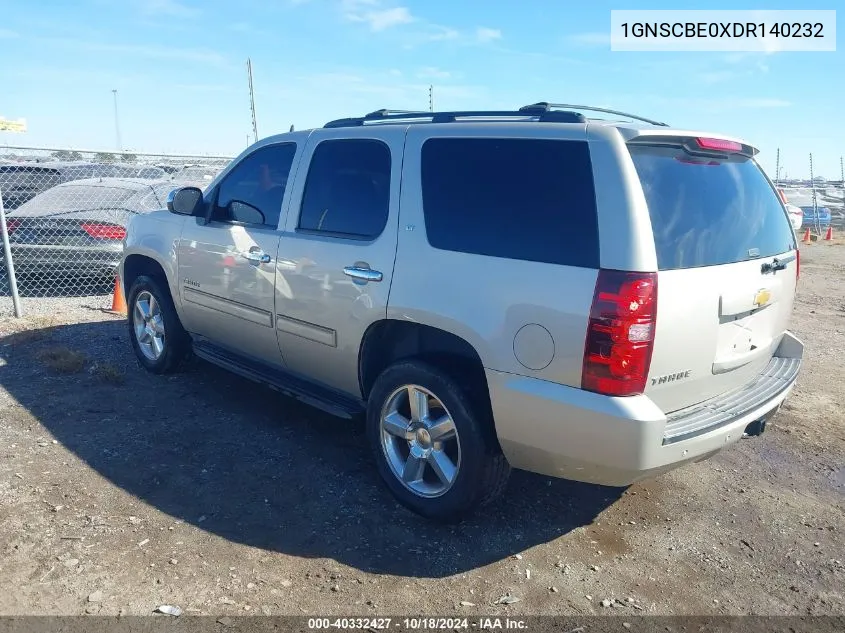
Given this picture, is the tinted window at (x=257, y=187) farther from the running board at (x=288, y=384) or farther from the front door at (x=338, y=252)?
the running board at (x=288, y=384)

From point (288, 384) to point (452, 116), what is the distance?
6.33 feet

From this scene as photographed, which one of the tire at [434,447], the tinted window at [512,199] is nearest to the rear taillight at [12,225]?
the tire at [434,447]

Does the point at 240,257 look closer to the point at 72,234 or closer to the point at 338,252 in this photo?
the point at 338,252

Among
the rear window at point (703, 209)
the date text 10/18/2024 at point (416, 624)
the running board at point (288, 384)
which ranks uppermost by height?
the rear window at point (703, 209)

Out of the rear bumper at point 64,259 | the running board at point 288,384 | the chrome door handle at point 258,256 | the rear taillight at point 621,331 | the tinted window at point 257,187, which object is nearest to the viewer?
the rear taillight at point 621,331

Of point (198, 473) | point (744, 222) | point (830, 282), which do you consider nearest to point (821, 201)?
point (830, 282)

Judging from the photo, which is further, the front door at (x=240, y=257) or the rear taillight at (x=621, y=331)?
the front door at (x=240, y=257)

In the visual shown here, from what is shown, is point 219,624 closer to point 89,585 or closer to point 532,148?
point 89,585

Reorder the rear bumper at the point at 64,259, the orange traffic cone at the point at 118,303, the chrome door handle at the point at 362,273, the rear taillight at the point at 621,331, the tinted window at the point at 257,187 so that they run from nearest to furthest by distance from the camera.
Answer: the rear taillight at the point at 621,331, the chrome door handle at the point at 362,273, the tinted window at the point at 257,187, the orange traffic cone at the point at 118,303, the rear bumper at the point at 64,259

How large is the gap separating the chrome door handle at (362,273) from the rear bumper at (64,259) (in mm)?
5608

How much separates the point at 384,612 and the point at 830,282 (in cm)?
1107

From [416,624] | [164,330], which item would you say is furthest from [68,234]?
[416,624]

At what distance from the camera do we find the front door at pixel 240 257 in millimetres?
4379

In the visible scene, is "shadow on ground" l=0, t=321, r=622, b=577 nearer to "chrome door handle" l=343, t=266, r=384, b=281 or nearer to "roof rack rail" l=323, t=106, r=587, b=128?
"chrome door handle" l=343, t=266, r=384, b=281
